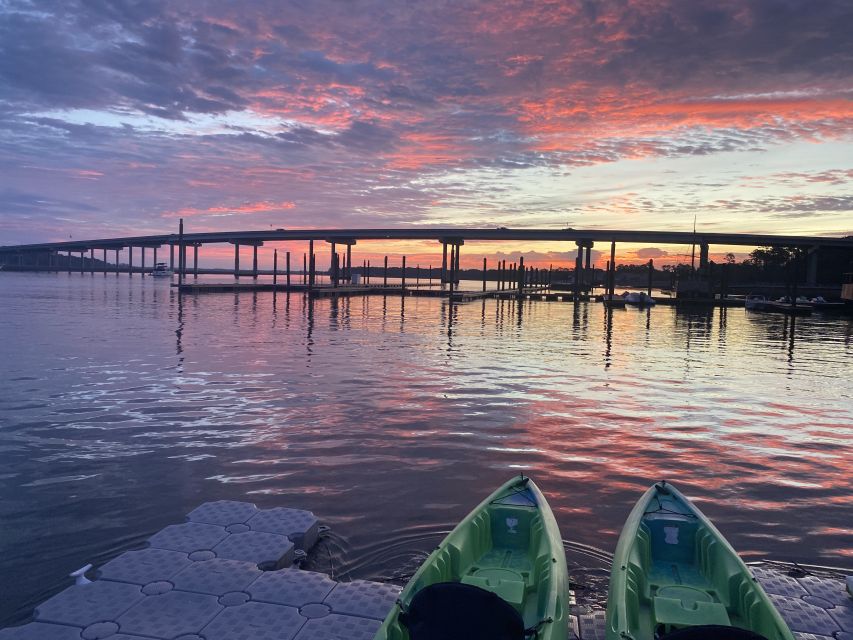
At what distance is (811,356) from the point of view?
26.5m

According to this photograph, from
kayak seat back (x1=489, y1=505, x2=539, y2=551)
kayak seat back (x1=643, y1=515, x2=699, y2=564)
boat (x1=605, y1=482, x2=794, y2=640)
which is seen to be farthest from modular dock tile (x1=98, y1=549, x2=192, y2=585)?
kayak seat back (x1=643, y1=515, x2=699, y2=564)

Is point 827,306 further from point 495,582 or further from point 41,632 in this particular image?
point 41,632

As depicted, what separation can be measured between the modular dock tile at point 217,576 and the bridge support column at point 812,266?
116891mm

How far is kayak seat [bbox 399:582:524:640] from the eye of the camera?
405cm

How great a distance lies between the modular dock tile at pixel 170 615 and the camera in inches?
190

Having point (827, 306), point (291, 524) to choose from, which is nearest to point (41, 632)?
point (291, 524)

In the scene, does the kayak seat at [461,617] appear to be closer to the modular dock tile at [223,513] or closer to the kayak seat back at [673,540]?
the kayak seat back at [673,540]

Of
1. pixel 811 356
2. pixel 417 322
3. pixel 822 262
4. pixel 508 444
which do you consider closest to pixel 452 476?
pixel 508 444

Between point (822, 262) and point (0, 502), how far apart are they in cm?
12895

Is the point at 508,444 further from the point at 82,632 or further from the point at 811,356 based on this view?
the point at 811,356

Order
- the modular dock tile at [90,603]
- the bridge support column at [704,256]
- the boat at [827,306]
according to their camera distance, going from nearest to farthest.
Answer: the modular dock tile at [90,603] < the boat at [827,306] < the bridge support column at [704,256]

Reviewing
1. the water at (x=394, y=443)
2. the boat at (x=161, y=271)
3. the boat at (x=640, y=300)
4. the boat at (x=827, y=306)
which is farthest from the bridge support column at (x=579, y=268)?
the boat at (x=161, y=271)

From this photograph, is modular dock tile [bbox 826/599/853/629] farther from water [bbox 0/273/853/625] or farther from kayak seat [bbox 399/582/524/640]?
kayak seat [bbox 399/582/524/640]

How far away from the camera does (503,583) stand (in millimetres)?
5426
